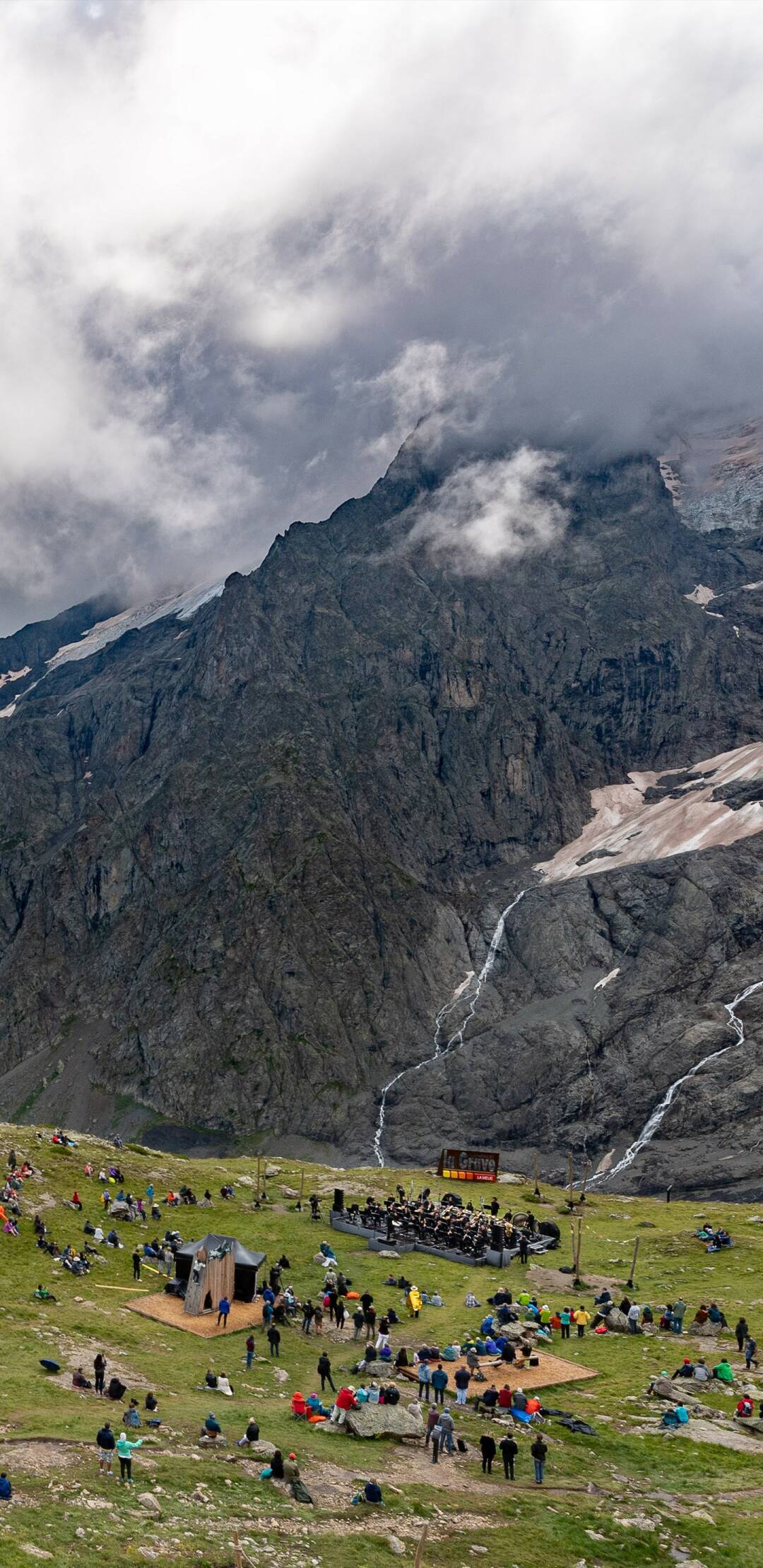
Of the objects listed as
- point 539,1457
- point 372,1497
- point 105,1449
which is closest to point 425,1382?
point 539,1457

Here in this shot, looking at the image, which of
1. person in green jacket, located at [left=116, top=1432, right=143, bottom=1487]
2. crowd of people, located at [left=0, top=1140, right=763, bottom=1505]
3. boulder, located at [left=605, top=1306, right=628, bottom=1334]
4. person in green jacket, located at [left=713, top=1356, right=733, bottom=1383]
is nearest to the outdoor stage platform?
crowd of people, located at [left=0, top=1140, right=763, bottom=1505]

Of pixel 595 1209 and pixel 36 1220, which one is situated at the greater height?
pixel 36 1220

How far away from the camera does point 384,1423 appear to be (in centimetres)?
3712

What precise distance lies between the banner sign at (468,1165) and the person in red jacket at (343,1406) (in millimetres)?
70927

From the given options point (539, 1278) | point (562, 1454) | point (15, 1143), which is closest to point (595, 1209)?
point (539, 1278)

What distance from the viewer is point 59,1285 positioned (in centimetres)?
5409

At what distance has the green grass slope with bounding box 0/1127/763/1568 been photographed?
2680 cm

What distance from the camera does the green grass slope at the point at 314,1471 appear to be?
2680cm

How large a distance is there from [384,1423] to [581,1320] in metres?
19.7

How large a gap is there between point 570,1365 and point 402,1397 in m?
9.11

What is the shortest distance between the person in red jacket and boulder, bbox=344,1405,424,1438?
155 millimetres

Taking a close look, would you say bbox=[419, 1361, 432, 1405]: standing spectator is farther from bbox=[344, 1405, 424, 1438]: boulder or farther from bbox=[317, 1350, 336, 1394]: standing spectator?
bbox=[344, 1405, 424, 1438]: boulder

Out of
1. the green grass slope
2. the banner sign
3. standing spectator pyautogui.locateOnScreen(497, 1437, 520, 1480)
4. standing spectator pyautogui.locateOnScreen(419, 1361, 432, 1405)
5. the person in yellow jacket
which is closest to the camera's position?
the green grass slope

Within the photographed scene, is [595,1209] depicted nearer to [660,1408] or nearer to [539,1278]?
[539,1278]
